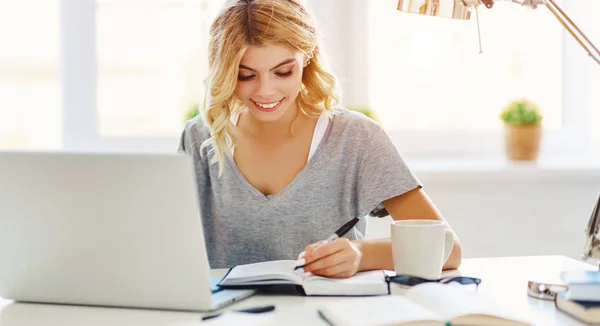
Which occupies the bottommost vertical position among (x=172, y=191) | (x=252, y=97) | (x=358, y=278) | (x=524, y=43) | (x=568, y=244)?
(x=568, y=244)

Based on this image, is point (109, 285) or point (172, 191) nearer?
point (172, 191)

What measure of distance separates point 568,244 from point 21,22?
2092 mm

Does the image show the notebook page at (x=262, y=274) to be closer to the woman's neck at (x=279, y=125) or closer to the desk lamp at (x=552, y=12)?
the desk lamp at (x=552, y=12)

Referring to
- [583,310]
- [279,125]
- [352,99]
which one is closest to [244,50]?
[279,125]

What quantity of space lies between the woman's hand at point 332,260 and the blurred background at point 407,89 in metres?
1.36

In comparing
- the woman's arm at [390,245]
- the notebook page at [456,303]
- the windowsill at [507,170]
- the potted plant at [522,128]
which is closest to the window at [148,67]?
the windowsill at [507,170]

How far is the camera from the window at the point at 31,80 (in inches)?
111

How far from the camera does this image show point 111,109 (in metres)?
2.86

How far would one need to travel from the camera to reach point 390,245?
1.47 metres

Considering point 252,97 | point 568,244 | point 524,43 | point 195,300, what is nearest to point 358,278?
point 195,300

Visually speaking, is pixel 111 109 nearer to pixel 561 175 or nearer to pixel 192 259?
pixel 561 175

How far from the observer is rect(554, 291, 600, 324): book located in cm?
105

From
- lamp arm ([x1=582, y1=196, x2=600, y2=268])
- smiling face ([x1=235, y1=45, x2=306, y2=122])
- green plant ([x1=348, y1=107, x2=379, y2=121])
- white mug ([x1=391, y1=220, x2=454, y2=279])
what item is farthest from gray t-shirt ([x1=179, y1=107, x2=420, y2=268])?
green plant ([x1=348, y1=107, x2=379, y2=121])

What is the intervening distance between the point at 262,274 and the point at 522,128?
5.73ft
